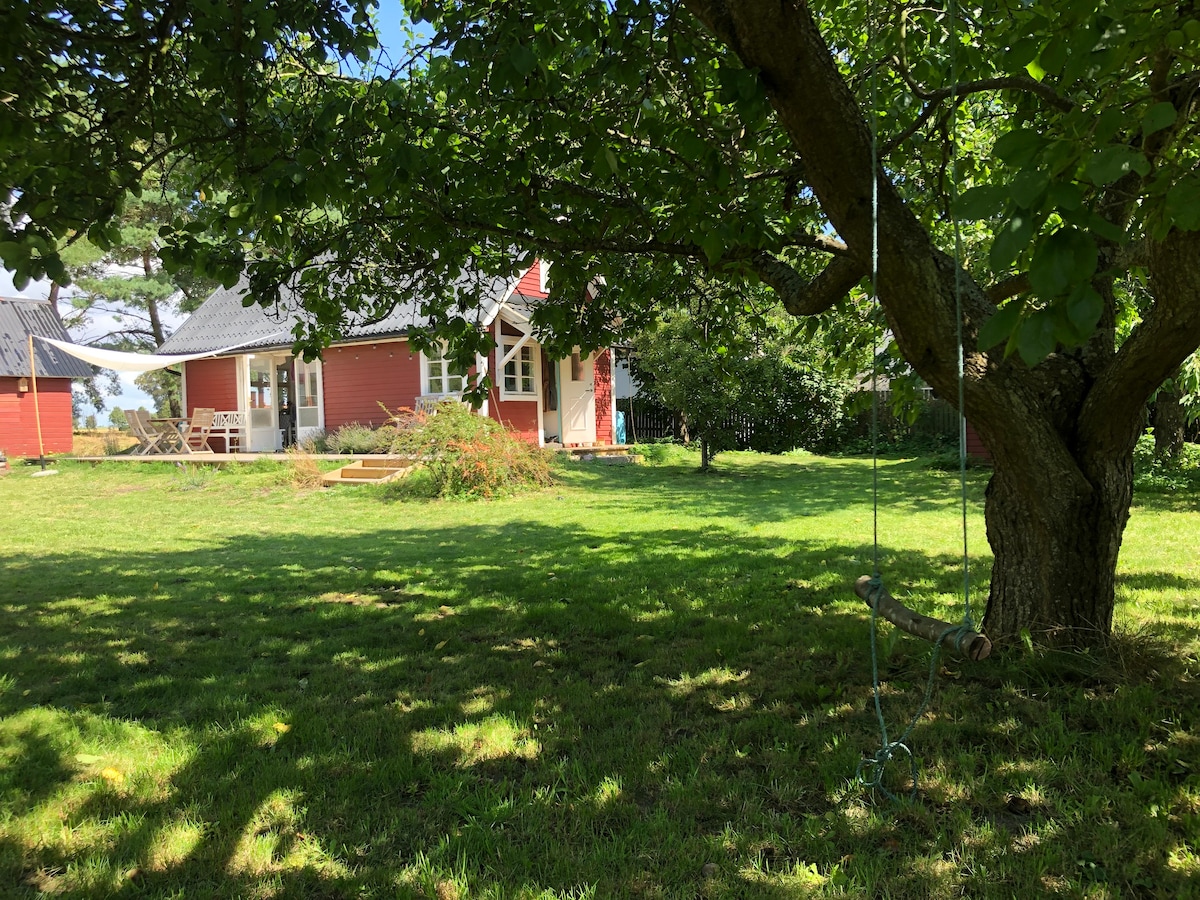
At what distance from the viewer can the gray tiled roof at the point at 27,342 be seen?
22.2 meters

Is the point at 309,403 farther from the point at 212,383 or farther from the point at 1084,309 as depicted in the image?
the point at 1084,309

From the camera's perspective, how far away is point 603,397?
21016mm

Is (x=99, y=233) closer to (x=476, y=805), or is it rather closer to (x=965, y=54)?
(x=476, y=805)

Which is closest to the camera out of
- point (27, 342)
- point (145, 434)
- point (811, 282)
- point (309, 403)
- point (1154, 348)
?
point (1154, 348)

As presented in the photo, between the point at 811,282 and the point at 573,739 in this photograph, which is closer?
the point at 573,739

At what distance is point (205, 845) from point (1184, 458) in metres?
14.3

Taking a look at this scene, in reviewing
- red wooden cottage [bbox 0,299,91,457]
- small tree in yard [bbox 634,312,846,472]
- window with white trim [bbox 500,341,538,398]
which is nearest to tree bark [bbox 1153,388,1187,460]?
small tree in yard [bbox 634,312,846,472]

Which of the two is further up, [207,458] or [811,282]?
[811,282]

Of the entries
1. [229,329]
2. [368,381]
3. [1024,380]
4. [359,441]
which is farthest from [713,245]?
[229,329]

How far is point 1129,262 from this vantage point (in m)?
3.15

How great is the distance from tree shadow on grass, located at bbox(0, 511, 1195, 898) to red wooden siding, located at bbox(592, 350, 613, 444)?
49.8ft

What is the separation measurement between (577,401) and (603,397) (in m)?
1.37

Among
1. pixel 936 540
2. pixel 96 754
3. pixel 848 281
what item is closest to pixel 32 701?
pixel 96 754

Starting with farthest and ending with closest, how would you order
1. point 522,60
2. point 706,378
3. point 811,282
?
point 706,378 < point 811,282 < point 522,60
